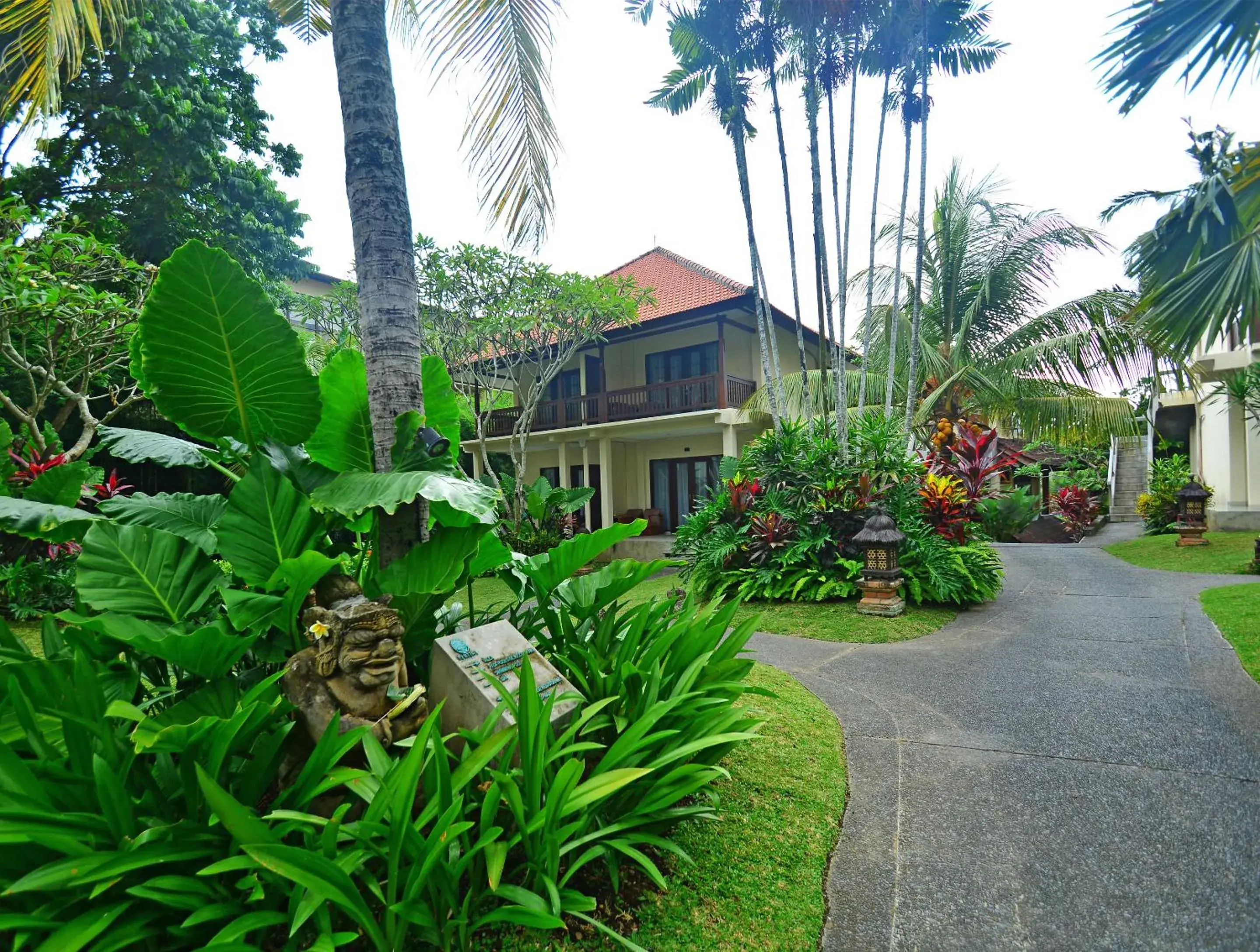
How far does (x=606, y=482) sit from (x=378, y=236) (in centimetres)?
1370

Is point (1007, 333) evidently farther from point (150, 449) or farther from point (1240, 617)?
point (150, 449)

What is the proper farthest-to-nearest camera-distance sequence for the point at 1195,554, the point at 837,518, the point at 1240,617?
the point at 1195,554, the point at 837,518, the point at 1240,617

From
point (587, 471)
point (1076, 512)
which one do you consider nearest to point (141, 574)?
→ point (587, 471)

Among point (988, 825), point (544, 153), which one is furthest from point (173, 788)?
point (544, 153)

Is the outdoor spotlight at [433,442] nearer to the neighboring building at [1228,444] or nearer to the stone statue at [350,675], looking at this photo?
the stone statue at [350,675]

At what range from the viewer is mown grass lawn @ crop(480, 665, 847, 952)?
6.18ft

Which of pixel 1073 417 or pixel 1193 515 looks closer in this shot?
pixel 1193 515

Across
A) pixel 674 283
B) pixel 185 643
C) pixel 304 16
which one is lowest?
pixel 185 643

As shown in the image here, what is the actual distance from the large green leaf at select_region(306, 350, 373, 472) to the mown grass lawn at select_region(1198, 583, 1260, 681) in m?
5.60

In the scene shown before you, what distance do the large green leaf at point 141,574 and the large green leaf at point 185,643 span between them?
164 millimetres

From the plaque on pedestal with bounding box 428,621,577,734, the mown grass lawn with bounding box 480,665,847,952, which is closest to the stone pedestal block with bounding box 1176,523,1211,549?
the mown grass lawn with bounding box 480,665,847,952

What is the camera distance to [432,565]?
2.51 m

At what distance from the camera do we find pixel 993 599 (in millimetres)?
7141

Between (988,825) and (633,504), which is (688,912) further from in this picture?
(633,504)
